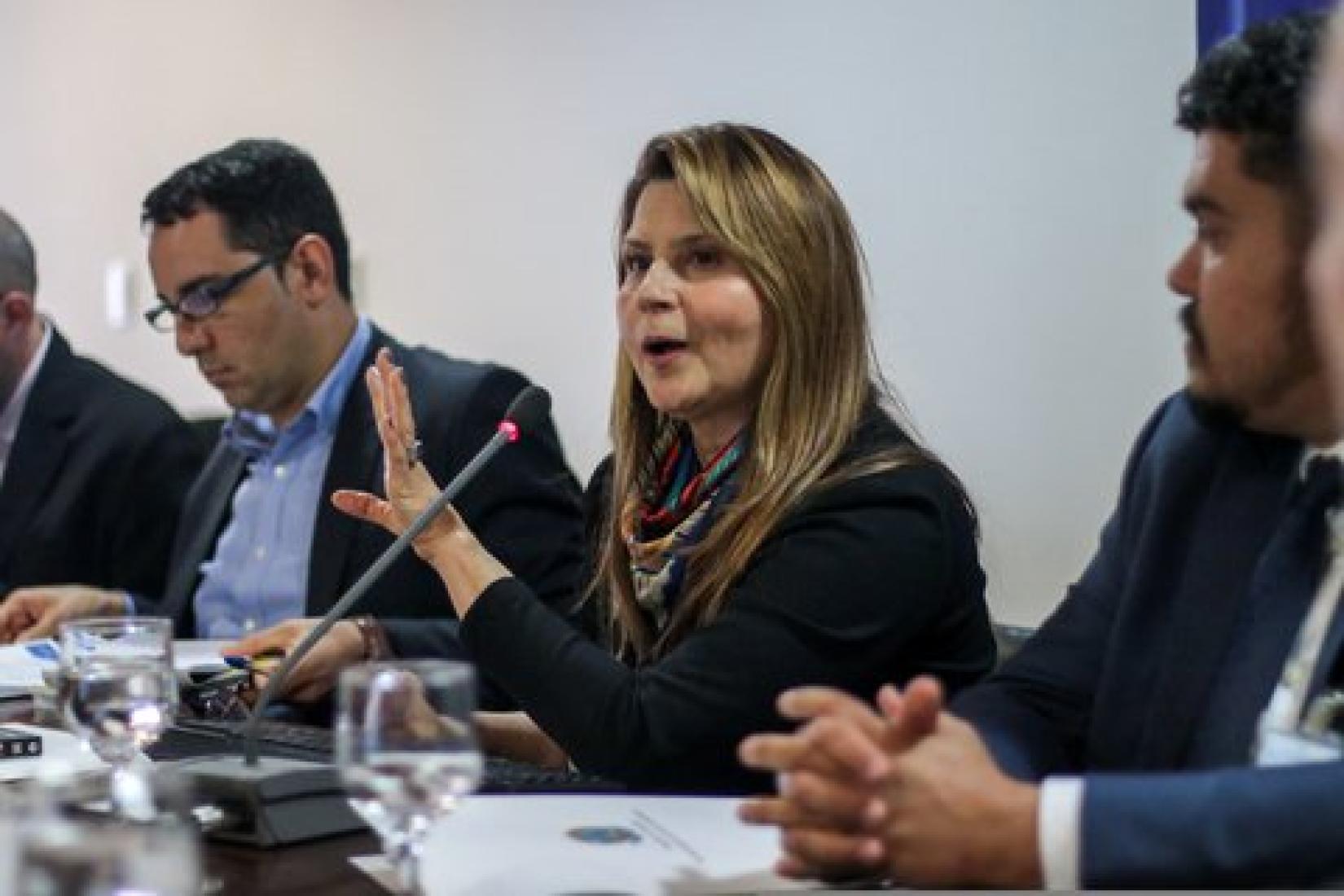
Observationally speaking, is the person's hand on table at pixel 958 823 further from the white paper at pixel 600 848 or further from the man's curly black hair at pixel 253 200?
the man's curly black hair at pixel 253 200

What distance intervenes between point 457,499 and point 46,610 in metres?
0.67

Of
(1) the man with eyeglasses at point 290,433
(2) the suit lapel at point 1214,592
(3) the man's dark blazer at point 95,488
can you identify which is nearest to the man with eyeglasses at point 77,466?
(3) the man's dark blazer at point 95,488

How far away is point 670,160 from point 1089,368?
874 mm

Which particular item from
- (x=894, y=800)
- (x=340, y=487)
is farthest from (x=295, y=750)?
(x=340, y=487)

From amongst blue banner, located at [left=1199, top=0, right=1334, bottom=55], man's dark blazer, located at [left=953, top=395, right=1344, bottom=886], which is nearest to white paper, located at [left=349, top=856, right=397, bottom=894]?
man's dark blazer, located at [left=953, top=395, right=1344, bottom=886]

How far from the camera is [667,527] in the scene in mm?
2066

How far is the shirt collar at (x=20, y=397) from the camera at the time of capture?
352 centimetres

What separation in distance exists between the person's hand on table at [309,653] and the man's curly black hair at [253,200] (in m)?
0.92

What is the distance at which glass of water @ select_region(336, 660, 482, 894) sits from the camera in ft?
3.92

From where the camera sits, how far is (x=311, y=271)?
3.05 m

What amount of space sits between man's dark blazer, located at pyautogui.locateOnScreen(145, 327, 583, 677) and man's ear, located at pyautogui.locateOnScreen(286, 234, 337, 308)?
0.20m

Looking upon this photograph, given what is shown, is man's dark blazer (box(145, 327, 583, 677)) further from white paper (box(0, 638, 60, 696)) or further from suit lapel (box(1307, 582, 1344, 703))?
suit lapel (box(1307, 582, 1344, 703))

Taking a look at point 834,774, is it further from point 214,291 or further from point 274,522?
point 214,291

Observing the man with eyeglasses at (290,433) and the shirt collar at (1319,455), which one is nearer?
the shirt collar at (1319,455)
